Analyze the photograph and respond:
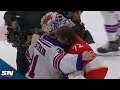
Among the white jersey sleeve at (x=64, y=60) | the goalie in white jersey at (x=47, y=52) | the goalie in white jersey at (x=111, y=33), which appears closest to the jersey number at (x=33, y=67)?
the goalie in white jersey at (x=47, y=52)

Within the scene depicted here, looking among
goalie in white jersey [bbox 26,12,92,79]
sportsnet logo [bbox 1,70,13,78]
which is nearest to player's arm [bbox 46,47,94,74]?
goalie in white jersey [bbox 26,12,92,79]

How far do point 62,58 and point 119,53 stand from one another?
1.25 ft

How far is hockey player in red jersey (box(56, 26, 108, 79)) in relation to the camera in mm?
2303

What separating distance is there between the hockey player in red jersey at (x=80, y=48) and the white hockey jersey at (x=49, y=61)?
0.04 metres

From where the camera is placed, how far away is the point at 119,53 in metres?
2.40

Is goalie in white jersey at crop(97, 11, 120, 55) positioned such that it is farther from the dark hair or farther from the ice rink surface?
the dark hair

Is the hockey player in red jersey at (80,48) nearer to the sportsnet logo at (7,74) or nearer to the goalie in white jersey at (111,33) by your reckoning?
the goalie in white jersey at (111,33)

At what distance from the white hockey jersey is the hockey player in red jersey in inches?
1.5

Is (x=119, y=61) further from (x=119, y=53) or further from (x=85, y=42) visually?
(x=85, y=42)

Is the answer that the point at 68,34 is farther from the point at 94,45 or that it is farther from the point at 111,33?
the point at 111,33

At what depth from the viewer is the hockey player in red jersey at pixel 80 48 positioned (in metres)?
2.30
